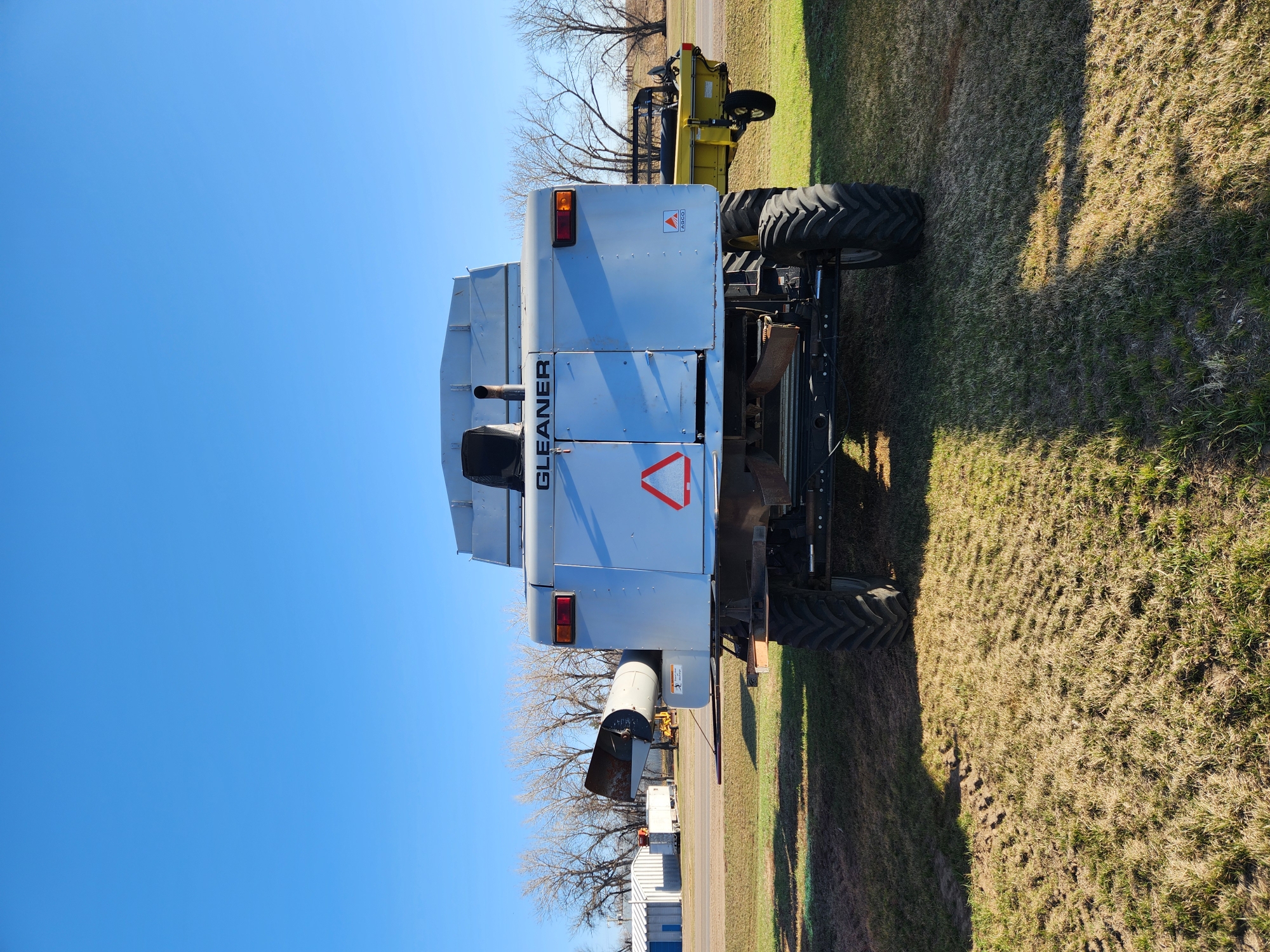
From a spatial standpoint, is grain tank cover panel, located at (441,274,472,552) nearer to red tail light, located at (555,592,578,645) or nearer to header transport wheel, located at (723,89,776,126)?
red tail light, located at (555,592,578,645)

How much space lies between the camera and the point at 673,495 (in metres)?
5.48

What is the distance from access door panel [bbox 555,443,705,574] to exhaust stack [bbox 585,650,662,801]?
896 mm

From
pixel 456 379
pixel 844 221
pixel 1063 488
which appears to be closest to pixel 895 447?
pixel 844 221

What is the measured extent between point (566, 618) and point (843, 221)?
3745 millimetres

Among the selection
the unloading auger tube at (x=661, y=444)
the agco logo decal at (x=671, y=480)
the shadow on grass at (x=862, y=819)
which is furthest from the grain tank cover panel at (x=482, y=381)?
the shadow on grass at (x=862, y=819)

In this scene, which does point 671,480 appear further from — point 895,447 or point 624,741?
point 895,447

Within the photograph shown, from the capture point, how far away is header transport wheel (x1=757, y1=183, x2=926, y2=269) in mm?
6121

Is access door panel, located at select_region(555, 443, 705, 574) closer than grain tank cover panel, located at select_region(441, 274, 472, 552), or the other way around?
access door panel, located at select_region(555, 443, 705, 574)

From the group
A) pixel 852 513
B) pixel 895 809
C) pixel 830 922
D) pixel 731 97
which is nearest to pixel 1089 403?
pixel 852 513

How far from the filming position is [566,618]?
5672mm

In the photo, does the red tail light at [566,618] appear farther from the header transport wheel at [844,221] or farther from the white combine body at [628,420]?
the header transport wheel at [844,221]

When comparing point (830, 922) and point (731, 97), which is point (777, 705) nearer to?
point (830, 922)

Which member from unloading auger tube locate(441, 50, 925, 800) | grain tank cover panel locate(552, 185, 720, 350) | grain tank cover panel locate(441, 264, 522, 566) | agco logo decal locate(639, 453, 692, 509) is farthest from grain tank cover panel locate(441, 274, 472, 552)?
agco logo decal locate(639, 453, 692, 509)

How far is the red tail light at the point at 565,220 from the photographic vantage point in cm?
555
